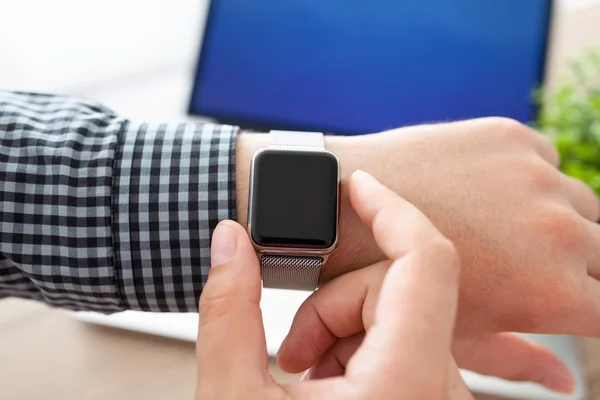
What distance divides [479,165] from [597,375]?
15.1 inches

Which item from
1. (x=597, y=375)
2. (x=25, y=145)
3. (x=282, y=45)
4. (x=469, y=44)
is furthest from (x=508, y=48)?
(x=25, y=145)

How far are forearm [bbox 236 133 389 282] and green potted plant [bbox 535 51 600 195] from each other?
0.40m

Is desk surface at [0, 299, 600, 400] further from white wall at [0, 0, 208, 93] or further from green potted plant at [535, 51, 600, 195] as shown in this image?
white wall at [0, 0, 208, 93]

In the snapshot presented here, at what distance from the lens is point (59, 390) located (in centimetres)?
73

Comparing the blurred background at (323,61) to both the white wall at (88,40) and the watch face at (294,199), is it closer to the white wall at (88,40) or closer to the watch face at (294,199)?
the white wall at (88,40)

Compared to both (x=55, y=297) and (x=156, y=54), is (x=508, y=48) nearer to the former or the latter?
(x=156, y=54)

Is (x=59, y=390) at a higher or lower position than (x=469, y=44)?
lower

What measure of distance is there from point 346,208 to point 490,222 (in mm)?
175

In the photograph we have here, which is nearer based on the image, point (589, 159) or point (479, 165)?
point (479, 165)

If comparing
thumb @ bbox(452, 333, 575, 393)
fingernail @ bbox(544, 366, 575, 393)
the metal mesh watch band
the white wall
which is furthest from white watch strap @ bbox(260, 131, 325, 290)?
the white wall

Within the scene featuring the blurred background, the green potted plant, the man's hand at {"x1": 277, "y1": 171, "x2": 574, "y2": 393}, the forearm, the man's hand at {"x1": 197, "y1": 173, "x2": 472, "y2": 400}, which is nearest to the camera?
the man's hand at {"x1": 197, "y1": 173, "x2": 472, "y2": 400}

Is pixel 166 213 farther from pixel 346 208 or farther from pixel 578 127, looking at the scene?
pixel 578 127

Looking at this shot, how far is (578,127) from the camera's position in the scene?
0.89m

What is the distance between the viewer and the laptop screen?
107 cm
